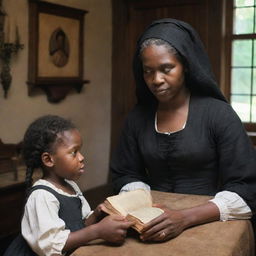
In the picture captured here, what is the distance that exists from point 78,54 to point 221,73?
1.46 metres

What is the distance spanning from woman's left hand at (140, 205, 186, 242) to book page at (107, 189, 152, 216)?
0.24 feet

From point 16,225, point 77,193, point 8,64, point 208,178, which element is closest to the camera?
point 77,193

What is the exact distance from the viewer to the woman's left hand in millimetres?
1260

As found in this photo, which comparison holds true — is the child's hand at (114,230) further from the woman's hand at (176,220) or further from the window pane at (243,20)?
the window pane at (243,20)

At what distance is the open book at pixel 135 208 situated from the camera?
1289mm

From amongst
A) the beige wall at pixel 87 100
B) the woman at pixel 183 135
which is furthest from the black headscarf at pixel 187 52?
the beige wall at pixel 87 100

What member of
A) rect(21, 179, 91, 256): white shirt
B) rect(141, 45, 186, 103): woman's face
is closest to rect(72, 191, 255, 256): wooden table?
rect(21, 179, 91, 256): white shirt

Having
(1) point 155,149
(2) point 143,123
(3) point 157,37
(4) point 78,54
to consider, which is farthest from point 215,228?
(4) point 78,54

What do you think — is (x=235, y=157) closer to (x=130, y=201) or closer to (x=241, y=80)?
(x=130, y=201)

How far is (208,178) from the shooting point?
1749 millimetres

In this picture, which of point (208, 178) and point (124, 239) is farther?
point (208, 178)

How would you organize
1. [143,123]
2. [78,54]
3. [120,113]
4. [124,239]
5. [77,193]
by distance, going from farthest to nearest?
[120,113] < [78,54] < [143,123] < [77,193] < [124,239]

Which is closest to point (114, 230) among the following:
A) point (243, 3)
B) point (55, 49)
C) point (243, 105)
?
point (55, 49)

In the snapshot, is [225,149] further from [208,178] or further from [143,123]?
[143,123]
